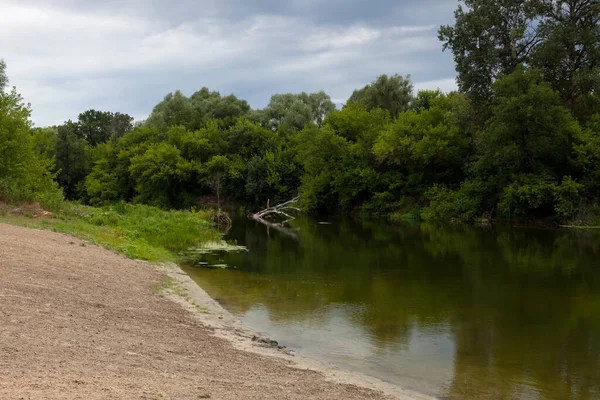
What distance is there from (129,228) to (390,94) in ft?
192

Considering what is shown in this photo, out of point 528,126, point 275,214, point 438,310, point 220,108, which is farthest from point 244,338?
point 220,108

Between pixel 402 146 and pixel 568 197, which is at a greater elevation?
pixel 402 146

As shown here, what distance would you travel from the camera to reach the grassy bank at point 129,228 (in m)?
24.7

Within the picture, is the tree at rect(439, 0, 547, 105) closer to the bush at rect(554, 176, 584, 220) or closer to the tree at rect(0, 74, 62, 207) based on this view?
the bush at rect(554, 176, 584, 220)

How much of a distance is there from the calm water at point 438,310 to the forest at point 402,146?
16.5m

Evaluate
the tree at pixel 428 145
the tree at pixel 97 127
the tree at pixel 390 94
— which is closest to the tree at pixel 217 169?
the tree at pixel 390 94

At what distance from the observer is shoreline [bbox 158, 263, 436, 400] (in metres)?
10.1

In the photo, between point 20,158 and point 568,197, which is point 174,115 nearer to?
point 20,158

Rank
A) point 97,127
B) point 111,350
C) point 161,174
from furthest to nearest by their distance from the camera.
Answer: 1. point 97,127
2. point 161,174
3. point 111,350

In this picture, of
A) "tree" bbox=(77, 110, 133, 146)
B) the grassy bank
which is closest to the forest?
the grassy bank

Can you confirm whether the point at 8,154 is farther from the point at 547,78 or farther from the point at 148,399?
the point at 547,78

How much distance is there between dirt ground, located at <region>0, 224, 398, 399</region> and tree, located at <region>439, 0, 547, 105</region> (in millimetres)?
44280

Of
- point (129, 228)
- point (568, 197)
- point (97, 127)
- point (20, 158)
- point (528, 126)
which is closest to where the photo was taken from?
point (129, 228)

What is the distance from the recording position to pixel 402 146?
62.0 metres
